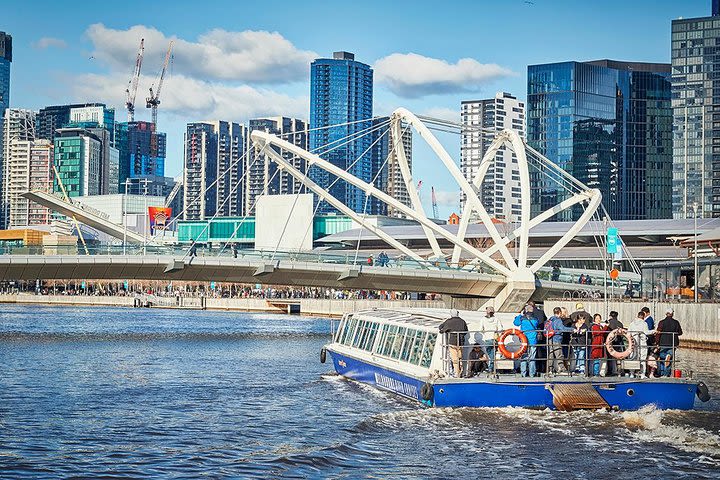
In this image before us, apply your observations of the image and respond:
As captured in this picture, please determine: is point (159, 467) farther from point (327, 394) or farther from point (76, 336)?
point (76, 336)

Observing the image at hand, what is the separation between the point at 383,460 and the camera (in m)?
27.9

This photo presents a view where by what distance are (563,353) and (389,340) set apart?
7983mm

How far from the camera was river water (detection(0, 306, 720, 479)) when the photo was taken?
2677cm

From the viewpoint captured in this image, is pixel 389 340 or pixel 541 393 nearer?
pixel 541 393

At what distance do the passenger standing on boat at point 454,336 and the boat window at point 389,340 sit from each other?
584 centimetres

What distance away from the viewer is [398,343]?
39719 millimetres

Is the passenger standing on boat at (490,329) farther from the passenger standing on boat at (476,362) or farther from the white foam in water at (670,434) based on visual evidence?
the white foam in water at (670,434)

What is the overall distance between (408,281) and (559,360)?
58470 mm

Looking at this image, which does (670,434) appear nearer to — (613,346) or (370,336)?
(613,346)

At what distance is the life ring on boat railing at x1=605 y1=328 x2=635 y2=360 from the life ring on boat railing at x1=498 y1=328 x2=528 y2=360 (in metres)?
2.42

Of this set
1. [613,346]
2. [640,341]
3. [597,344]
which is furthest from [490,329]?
[640,341]

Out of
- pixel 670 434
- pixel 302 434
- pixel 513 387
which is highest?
pixel 513 387

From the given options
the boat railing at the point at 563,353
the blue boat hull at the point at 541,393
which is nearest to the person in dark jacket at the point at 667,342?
the boat railing at the point at 563,353

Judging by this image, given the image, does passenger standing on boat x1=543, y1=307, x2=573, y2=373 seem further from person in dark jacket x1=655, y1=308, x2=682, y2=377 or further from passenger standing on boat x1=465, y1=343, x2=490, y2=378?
person in dark jacket x1=655, y1=308, x2=682, y2=377
